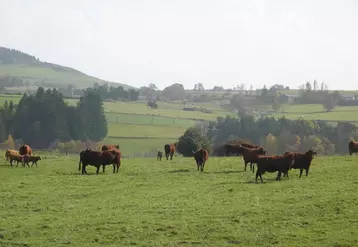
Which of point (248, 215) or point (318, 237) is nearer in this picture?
point (318, 237)

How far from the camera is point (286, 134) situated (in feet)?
348

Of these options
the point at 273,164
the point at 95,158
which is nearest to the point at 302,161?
the point at 273,164

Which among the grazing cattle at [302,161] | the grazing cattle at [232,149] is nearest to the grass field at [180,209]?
the grazing cattle at [302,161]

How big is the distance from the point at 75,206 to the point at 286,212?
9.90 meters

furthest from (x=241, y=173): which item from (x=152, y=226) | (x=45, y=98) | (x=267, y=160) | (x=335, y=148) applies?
(x=45, y=98)

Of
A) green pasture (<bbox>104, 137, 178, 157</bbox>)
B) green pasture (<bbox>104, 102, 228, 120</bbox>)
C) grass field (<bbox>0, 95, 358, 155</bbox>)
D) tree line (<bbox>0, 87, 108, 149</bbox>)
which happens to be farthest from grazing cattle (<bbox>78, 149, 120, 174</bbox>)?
green pasture (<bbox>104, 102, 228, 120</bbox>)

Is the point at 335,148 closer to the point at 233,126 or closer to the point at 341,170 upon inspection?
the point at 233,126

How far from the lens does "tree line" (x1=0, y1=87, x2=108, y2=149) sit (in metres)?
111

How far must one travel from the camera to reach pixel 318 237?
20.0 m

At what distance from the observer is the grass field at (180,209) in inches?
812

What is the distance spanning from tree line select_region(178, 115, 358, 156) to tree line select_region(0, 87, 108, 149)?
2419cm

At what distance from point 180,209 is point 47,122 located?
90346 mm

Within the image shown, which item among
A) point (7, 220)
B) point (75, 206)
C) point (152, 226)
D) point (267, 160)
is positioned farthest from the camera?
point (267, 160)

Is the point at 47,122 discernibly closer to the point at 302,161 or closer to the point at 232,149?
the point at 232,149
